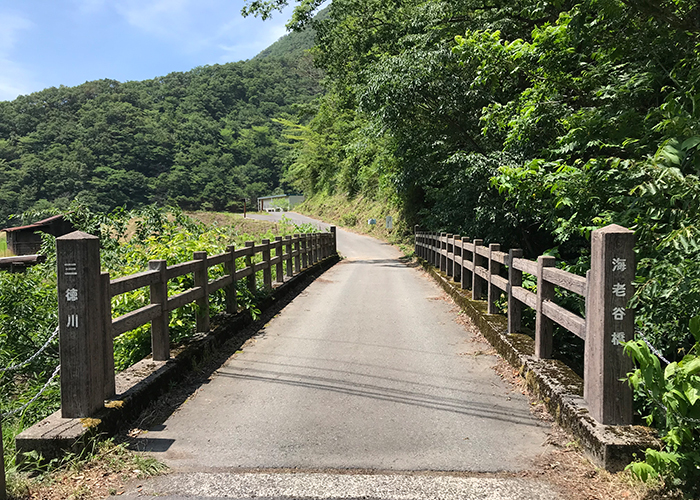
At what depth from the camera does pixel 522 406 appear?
4.89m

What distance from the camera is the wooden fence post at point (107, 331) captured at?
4.20 m

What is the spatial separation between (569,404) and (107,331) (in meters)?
3.74

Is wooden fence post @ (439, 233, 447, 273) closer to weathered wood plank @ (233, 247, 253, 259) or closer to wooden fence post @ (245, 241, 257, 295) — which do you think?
wooden fence post @ (245, 241, 257, 295)

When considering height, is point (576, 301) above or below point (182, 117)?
below

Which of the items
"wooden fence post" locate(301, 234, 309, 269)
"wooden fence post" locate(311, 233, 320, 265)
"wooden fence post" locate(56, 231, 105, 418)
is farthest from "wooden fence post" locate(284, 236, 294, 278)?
"wooden fence post" locate(56, 231, 105, 418)

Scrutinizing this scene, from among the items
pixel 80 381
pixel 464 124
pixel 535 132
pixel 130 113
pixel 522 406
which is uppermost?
pixel 130 113

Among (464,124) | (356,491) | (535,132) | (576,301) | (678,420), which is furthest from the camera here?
(464,124)

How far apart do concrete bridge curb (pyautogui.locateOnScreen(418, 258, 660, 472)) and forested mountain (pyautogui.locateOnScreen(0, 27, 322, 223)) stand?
232 feet

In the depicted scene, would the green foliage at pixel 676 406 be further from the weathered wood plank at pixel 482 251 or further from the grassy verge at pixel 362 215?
the grassy verge at pixel 362 215

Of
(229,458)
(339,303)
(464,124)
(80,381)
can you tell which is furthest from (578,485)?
(464,124)

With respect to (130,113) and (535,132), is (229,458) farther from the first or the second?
(130,113)

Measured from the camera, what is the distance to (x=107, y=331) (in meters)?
4.24

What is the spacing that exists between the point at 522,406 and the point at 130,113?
10950cm

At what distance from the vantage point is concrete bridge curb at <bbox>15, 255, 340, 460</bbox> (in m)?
3.56
